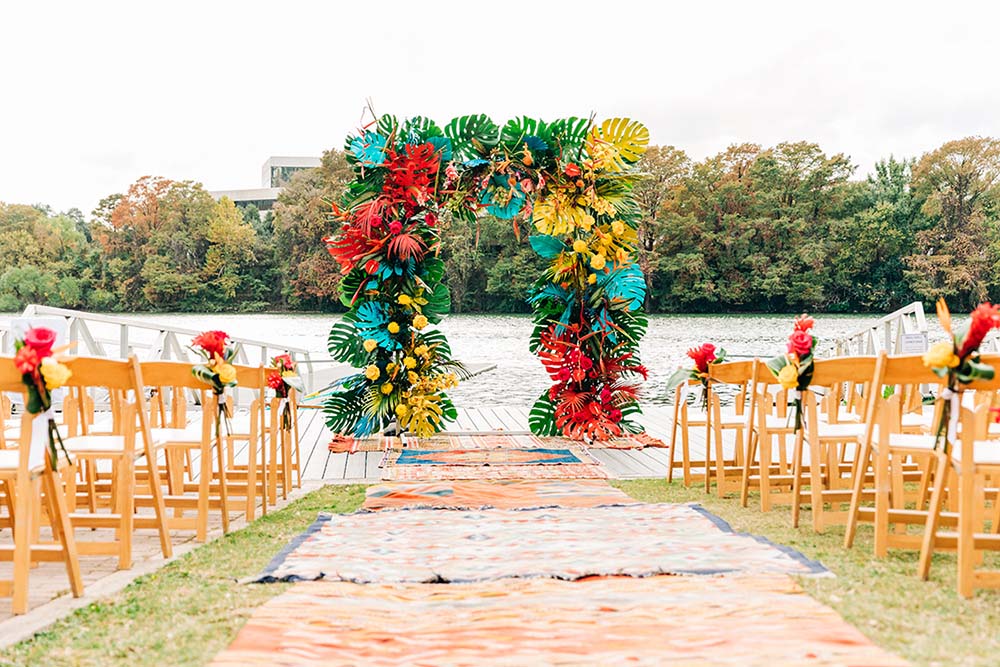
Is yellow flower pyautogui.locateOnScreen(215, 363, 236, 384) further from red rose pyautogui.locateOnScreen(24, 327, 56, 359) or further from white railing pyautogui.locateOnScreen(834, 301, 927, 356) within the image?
white railing pyautogui.locateOnScreen(834, 301, 927, 356)

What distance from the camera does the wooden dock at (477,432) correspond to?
6379 mm

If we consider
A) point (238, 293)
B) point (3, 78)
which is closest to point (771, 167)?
point (238, 293)

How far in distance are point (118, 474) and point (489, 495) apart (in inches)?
80.5

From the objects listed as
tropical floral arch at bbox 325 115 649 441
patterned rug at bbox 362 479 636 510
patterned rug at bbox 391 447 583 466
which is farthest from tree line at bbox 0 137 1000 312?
patterned rug at bbox 362 479 636 510

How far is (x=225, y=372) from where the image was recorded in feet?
13.7

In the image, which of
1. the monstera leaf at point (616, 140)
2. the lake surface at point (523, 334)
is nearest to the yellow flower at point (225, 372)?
the monstera leaf at point (616, 140)

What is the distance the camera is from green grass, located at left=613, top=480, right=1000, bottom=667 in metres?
2.48

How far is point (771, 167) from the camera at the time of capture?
31.3 meters

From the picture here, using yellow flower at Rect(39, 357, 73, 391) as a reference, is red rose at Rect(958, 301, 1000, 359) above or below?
above

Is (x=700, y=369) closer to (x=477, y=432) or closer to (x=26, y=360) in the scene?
(x=477, y=432)

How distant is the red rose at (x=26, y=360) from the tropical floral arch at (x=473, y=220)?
4.45m

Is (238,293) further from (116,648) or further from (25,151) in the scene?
(116,648)

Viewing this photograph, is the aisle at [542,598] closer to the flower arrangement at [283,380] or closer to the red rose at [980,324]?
the red rose at [980,324]

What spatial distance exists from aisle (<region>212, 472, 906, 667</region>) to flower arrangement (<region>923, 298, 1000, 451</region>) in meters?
0.71
